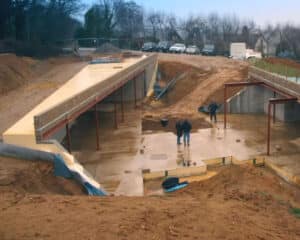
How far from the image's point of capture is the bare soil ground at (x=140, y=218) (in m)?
7.86

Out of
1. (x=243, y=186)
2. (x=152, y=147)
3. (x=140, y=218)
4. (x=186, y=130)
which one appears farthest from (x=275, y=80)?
(x=140, y=218)

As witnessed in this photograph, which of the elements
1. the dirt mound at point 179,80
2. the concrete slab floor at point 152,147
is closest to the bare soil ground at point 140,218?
the concrete slab floor at point 152,147

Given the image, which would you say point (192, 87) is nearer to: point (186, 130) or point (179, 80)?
point (179, 80)

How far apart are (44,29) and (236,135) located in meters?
31.5

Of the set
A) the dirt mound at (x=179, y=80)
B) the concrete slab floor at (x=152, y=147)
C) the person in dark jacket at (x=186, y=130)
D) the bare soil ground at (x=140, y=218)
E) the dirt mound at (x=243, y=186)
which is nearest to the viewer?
the bare soil ground at (x=140, y=218)

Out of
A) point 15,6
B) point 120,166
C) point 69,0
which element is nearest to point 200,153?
point 120,166

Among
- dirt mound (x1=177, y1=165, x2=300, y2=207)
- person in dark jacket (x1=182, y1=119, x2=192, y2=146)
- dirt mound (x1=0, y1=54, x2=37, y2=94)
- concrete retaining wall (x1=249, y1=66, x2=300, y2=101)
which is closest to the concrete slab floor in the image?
person in dark jacket (x1=182, y1=119, x2=192, y2=146)

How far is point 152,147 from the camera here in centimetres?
2270

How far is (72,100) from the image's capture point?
17438 mm

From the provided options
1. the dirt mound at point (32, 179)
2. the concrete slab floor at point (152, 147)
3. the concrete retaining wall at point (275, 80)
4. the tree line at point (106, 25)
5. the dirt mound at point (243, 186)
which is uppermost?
the tree line at point (106, 25)

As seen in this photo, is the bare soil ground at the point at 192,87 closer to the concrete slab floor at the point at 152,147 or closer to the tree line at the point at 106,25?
the concrete slab floor at the point at 152,147

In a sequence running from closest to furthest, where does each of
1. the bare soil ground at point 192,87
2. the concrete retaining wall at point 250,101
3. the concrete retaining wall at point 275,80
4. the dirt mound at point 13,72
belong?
the concrete retaining wall at point 275,80
the dirt mound at point 13,72
the bare soil ground at point 192,87
the concrete retaining wall at point 250,101

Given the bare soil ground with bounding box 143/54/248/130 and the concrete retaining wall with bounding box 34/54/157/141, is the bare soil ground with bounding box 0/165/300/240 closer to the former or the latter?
the concrete retaining wall with bounding box 34/54/157/141

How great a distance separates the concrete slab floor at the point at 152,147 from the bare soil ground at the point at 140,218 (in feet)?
18.9
